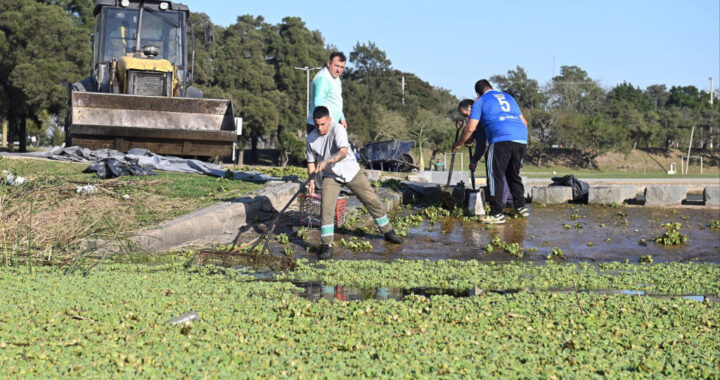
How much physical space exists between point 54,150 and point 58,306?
10065 millimetres

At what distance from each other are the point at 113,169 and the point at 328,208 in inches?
198

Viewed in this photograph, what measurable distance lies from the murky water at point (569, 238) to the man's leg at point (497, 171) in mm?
325

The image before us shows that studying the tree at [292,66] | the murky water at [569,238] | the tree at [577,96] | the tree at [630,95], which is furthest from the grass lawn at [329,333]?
the tree at [630,95]

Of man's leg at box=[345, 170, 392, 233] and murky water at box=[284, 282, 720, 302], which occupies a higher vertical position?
man's leg at box=[345, 170, 392, 233]

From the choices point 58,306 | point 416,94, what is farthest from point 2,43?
point 416,94

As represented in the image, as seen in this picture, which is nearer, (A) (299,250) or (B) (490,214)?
(A) (299,250)

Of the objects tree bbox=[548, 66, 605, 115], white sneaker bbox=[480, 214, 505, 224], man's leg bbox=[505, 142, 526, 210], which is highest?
tree bbox=[548, 66, 605, 115]

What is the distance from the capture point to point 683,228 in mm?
10031

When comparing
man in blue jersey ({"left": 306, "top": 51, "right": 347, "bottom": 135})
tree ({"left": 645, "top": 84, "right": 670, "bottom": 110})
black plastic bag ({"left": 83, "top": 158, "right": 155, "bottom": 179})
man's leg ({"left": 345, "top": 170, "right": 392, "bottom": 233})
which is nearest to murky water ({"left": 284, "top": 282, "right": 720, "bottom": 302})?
man's leg ({"left": 345, "top": 170, "right": 392, "bottom": 233})

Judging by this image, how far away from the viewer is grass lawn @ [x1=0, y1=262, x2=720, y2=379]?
11.9ft

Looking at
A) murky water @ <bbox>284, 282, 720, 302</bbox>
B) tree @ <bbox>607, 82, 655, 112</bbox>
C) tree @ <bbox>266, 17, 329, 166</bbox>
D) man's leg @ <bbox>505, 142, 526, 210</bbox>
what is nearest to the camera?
murky water @ <bbox>284, 282, 720, 302</bbox>

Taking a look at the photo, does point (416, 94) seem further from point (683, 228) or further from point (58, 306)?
point (58, 306)

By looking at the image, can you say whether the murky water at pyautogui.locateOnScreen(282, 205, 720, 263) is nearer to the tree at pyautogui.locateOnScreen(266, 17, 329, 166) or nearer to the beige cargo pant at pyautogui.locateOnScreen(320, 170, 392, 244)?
the beige cargo pant at pyautogui.locateOnScreen(320, 170, 392, 244)

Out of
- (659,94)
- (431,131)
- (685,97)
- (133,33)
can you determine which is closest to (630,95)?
(685,97)
